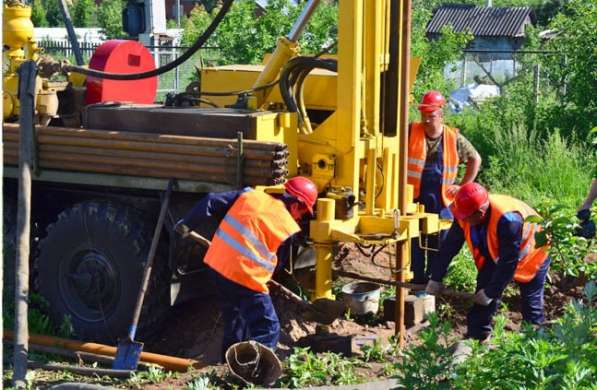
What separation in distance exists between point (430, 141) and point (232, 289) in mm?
2834

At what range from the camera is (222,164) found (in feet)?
26.8

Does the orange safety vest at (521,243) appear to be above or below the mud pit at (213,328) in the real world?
above

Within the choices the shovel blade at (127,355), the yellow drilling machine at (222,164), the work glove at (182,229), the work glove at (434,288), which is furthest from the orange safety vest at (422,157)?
the shovel blade at (127,355)

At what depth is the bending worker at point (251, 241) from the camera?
7488 millimetres

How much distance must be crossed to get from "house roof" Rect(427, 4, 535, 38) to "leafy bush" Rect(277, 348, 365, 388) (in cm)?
3658

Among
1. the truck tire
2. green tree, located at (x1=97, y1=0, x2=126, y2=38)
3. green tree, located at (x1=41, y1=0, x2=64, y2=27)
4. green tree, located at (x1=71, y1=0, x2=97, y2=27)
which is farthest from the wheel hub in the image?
green tree, located at (x1=41, y1=0, x2=64, y2=27)

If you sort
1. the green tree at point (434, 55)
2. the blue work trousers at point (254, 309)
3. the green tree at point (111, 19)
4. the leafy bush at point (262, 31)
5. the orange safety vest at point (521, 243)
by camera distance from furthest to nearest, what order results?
the green tree at point (111, 19)
the green tree at point (434, 55)
the leafy bush at point (262, 31)
the orange safety vest at point (521, 243)
the blue work trousers at point (254, 309)

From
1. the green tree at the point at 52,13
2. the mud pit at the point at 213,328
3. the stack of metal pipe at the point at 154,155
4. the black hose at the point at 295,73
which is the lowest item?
the mud pit at the point at 213,328

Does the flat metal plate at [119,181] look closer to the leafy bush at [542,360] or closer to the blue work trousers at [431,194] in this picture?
the blue work trousers at [431,194]

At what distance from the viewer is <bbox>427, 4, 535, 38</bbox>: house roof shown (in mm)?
43469

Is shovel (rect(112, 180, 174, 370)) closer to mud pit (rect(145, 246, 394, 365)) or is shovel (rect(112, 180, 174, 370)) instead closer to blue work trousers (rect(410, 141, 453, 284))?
mud pit (rect(145, 246, 394, 365))

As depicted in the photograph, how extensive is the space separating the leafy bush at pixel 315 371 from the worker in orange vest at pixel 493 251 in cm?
105

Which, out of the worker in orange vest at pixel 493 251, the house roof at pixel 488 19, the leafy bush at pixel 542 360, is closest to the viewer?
the leafy bush at pixel 542 360

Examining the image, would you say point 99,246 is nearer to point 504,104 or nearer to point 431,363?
point 431,363
